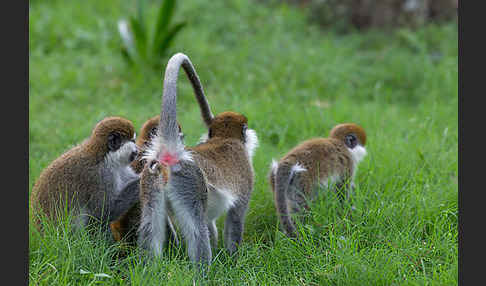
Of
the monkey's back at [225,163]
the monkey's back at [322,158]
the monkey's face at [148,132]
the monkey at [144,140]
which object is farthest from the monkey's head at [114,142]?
the monkey's back at [322,158]

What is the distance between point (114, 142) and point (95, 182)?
0.34m

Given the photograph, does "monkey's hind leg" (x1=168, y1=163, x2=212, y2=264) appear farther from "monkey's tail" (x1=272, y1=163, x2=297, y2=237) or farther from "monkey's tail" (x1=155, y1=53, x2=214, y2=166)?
"monkey's tail" (x1=272, y1=163, x2=297, y2=237)

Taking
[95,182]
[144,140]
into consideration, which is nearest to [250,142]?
[144,140]

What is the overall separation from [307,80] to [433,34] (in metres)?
2.98

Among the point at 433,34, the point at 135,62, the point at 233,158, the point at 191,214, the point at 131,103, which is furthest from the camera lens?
the point at 433,34

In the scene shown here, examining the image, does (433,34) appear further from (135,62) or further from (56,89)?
(56,89)

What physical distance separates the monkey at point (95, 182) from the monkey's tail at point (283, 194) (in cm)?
122

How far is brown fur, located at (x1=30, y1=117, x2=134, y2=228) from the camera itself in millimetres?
4277

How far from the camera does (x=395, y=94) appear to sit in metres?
8.83

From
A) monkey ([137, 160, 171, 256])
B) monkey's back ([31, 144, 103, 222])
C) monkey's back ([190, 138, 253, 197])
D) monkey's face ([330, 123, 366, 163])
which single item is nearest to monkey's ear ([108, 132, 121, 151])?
monkey's back ([31, 144, 103, 222])

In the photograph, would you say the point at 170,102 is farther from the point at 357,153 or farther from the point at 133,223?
the point at 357,153

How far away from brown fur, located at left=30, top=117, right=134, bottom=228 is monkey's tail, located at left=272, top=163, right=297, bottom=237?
134 cm

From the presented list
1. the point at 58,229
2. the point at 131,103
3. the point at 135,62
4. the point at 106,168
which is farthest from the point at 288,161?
the point at 135,62

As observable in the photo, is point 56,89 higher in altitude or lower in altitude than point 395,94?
higher
